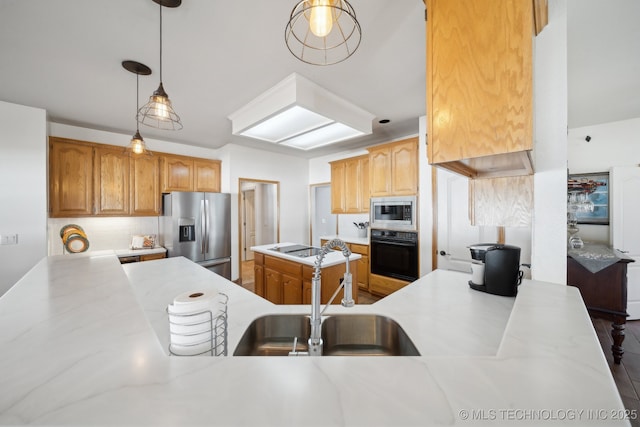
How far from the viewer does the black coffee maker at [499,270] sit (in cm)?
120

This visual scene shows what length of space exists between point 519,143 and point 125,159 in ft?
14.6

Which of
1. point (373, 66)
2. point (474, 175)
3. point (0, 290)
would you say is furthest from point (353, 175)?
point (0, 290)

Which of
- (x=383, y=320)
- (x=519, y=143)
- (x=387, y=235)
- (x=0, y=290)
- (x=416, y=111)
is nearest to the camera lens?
(x=519, y=143)

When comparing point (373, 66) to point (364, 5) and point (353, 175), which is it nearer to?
point (364, 5)

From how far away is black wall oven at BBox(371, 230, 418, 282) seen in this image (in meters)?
3.12

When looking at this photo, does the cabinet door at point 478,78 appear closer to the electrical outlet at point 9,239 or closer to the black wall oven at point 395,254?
the black wall oven at point 395,254

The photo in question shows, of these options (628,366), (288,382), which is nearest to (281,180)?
(288,382)

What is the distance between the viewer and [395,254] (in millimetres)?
3285

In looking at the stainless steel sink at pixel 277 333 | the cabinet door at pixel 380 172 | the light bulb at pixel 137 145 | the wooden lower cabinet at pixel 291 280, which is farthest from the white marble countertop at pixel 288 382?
the cabinet door at pixel 380 172

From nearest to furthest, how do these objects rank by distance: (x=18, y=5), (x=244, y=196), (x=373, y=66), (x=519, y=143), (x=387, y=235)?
(x=519, y=143) → (x=18, y=5) → (x=373, y=66) → (x=387, y=235) → (x=244, y=196)

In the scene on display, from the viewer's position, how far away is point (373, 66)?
1993mm

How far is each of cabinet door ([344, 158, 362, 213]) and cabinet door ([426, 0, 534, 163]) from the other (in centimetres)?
306

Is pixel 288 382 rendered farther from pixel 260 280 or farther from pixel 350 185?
pixel 350 185

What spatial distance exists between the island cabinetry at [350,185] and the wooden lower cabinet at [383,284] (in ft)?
3.68
